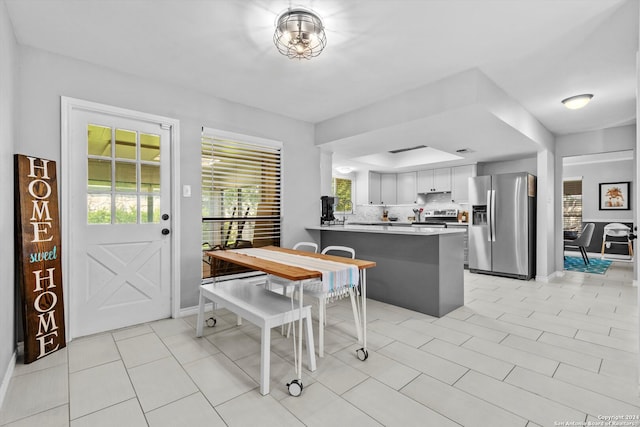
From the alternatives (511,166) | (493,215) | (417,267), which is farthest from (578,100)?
(417,267)

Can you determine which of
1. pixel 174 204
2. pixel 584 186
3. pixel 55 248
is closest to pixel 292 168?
pixel 174 204

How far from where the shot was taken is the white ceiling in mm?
2105

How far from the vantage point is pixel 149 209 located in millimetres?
3150

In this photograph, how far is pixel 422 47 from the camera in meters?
2.57

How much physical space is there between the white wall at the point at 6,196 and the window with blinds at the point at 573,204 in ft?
33.8

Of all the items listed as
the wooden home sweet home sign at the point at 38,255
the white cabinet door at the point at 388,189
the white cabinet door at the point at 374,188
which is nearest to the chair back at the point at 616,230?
the white cabinet door at the point at 388,189

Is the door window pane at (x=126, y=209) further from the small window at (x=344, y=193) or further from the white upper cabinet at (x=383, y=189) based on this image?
the white upper cabinet at (x=383, y=189)

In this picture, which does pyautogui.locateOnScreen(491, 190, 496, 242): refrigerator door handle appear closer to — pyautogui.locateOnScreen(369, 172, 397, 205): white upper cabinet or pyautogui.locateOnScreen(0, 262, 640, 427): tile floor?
pyautogui.locateOnScreen(0, 262, 640, 427): tile floor

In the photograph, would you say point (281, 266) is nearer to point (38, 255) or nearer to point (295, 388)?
point (295, 388)

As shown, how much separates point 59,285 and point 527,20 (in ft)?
13.5

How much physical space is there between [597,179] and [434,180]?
172 inches

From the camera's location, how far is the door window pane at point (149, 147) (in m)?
3.11

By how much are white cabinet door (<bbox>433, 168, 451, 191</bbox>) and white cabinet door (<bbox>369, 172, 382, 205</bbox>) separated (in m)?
1.32

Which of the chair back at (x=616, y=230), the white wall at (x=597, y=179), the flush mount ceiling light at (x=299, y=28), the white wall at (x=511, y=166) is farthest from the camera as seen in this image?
the white wall at (x=597, y=179)
